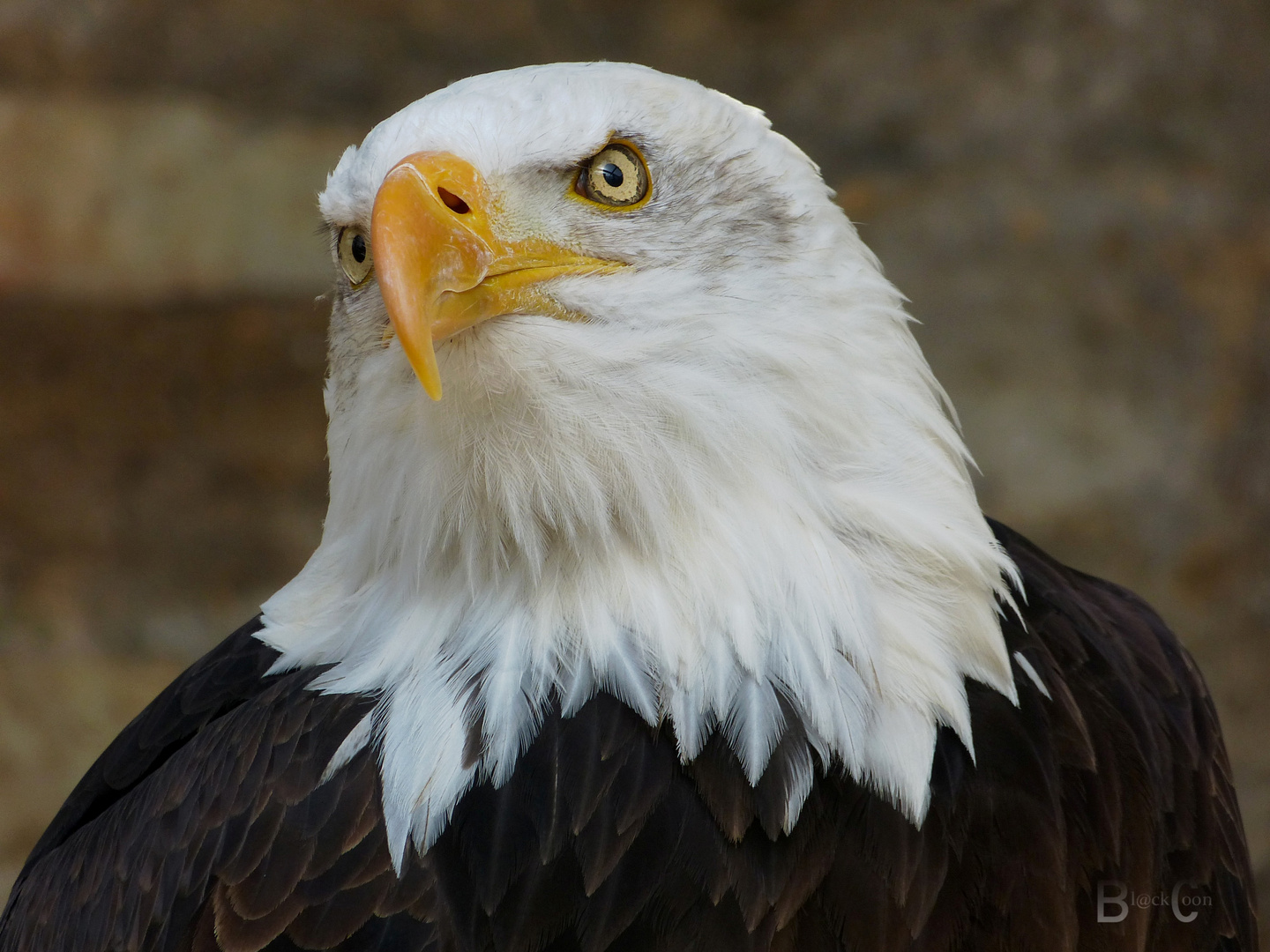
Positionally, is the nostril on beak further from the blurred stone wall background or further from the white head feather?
the blurred stone wall background

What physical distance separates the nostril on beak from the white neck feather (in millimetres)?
152

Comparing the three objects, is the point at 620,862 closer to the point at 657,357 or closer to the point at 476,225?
the point at 657,357

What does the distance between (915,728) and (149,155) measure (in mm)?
3814

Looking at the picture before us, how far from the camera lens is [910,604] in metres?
1.76

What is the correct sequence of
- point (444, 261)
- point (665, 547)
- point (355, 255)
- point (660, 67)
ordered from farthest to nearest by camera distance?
point (660, 67)
point (355, 255)
point (665, 547)
point (444, 261)

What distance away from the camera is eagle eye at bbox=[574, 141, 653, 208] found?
1752 mm

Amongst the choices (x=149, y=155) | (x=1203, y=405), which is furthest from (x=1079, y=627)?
(x=149, y=155)

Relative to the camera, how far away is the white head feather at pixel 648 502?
1676 mm

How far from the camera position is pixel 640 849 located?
5.41 feet

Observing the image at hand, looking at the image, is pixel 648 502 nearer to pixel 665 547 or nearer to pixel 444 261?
pixel 665 547

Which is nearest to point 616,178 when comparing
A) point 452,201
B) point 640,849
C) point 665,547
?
point 452,201

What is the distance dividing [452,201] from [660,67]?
3527 mm

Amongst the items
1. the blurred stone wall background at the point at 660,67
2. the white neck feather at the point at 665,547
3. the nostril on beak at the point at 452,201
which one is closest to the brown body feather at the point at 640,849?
the white neck feather at the point at 665,547

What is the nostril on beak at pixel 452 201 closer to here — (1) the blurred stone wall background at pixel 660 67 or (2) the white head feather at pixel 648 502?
(2) the white head feather at pixel 648 502
